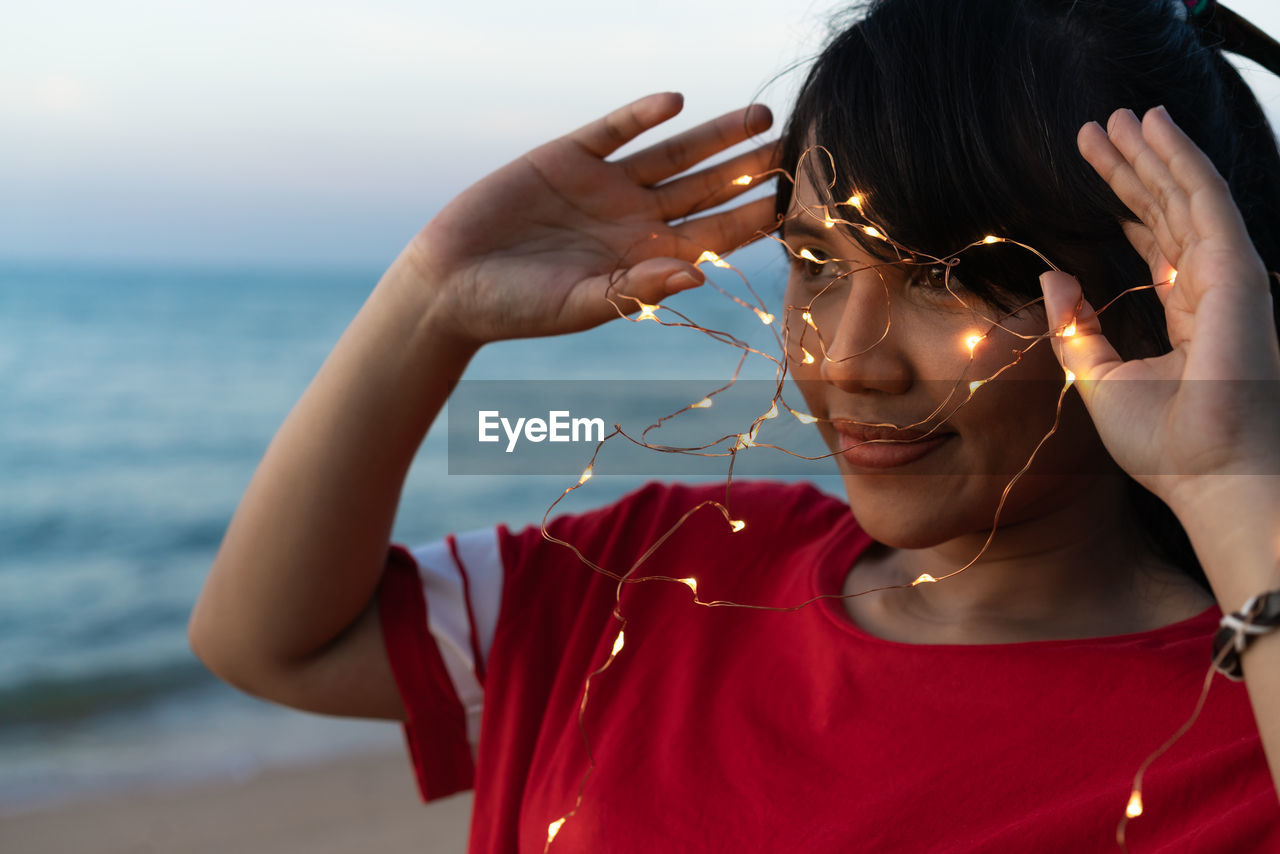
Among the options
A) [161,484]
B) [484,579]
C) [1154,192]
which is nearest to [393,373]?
[484,579]

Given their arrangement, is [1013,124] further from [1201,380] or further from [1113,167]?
[1201,380]

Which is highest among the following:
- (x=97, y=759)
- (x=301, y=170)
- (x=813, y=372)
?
(x=813, y=372)

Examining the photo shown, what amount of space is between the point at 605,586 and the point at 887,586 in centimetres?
40

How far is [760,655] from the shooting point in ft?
4.18

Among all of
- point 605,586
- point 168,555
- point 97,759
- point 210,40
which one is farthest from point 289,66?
point 605,586

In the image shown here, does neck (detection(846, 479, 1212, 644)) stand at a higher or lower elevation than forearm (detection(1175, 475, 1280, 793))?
lower

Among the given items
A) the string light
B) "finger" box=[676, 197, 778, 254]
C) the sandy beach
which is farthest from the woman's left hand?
the sandy beach

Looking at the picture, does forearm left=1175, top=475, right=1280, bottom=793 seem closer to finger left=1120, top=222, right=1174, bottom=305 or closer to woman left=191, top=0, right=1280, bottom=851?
woman left=191, top=0, right=1280, bottom=851

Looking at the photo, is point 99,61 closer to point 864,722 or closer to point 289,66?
point 289,66

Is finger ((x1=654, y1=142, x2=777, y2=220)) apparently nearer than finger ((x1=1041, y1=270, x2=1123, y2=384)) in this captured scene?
No

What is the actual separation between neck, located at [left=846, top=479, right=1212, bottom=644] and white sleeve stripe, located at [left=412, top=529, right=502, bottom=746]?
0.55 metres

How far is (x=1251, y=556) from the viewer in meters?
0.74

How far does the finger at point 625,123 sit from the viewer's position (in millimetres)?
1393

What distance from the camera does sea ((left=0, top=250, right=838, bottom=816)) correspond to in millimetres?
3393
